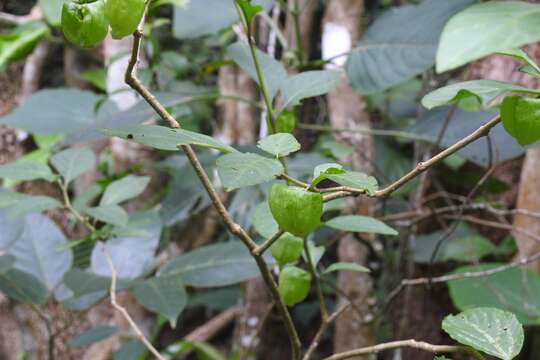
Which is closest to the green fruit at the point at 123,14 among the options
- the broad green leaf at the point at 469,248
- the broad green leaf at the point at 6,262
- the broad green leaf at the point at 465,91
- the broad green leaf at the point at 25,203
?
the broad green leaf at the point at 465,91

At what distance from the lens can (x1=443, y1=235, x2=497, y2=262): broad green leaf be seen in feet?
3.63

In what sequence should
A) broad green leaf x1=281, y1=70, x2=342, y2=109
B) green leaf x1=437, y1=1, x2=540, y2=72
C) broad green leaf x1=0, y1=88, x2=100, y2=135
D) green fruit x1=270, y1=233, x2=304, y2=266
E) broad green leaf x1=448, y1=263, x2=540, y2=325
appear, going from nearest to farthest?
green leaf x1=437, y1=1, x2=540, y2=72 → green fruit x1=270, y1=233, x2=304, y2=266 → broad green leaf x1=281, y1=70, x2=342, y2=109 → broad green leaf x1=448, y1=263, x2=540, y2=325 → broad green leaf x1=0, y1=88, x2=100, y2=135

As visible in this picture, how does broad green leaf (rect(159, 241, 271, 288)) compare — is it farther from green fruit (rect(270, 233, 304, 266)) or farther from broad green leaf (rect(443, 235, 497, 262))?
broad green leaf (rect(443, 235, 497, 262))

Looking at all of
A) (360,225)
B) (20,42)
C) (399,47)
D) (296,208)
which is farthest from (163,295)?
(20,42)

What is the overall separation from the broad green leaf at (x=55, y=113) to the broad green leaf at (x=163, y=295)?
0.41 metres

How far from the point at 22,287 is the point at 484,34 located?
0.73m

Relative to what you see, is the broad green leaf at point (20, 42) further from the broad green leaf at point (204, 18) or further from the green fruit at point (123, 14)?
the green fruit at point (123, 14)

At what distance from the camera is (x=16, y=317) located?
1912 mm

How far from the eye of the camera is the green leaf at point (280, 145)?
0.37 metres

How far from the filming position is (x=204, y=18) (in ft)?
2.95

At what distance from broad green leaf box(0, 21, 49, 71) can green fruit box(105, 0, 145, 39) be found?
124cm

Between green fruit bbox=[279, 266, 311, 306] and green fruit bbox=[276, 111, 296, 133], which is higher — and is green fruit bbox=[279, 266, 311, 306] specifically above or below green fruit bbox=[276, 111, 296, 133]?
below

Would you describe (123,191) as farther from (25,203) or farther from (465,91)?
(465,91)

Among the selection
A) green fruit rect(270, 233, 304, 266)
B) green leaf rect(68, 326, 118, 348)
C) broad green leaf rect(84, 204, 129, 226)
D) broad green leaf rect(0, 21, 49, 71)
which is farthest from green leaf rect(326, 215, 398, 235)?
broad green leaf rect(0, 21, 49, 71)
